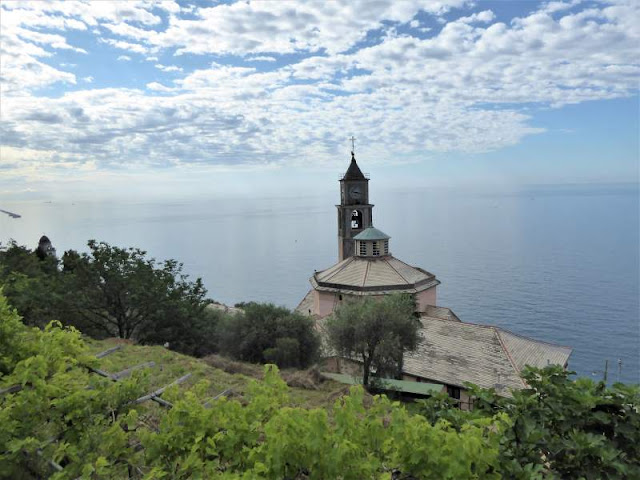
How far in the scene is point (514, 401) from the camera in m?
6.17

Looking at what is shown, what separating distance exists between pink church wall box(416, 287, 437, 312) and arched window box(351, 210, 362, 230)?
12.0 metres

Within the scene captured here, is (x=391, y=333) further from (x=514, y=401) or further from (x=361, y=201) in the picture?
(x=361, y=201)

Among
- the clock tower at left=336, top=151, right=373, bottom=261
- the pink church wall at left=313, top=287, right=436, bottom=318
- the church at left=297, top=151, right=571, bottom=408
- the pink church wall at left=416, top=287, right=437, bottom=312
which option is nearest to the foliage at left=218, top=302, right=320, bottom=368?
the church at left=297, top=151, right=571, bottom=408

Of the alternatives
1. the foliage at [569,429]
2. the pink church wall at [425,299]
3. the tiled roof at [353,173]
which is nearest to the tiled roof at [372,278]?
the pink church wall at [425,299]

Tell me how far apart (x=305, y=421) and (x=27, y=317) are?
2036cm

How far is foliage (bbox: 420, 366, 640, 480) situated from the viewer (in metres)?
5.30

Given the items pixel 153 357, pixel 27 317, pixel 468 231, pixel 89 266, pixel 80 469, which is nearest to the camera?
pixel 80 469

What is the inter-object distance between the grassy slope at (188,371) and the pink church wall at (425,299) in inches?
796

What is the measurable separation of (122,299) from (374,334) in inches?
489

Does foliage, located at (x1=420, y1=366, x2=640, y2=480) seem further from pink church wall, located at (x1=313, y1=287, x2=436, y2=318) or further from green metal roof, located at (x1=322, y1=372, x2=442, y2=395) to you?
pink church wall, located at (x1=313, y1=287, x2=436, y2=318)

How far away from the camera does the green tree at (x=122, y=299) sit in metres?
21.9

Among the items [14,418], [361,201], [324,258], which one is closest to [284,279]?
[324,258]

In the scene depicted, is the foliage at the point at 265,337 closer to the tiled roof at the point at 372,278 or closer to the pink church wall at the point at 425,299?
the tiled roof at the point at 372,278

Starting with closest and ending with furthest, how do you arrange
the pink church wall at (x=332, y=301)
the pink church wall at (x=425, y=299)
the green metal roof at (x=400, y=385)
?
the green metal roof at (x=400, y=385) < the pink church wall at (x=425, y=299) < the pink church wall at (x=332, y=301)
